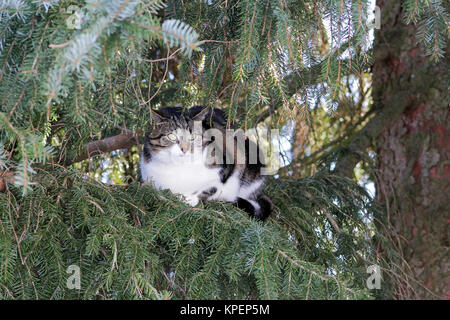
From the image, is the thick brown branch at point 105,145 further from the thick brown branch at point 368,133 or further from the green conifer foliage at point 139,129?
the thick brown branch at point 368,133

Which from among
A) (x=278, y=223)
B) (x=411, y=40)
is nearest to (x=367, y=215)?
(x=278, y=223)

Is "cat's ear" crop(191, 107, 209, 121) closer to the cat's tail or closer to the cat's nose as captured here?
the cat's nose

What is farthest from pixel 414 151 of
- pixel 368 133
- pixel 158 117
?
pixel 158 117

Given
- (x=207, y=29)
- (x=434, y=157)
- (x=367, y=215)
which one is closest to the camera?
(x=207, y=29)

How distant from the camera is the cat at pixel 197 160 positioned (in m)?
2.20

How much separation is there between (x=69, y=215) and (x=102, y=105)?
36cm

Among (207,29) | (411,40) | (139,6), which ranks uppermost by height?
(411,40)

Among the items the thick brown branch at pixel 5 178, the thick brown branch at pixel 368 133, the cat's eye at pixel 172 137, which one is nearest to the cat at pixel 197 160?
the cat's eye at pixel 172 137

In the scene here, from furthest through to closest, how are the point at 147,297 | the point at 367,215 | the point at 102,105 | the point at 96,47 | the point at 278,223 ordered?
1. the point at 367,215
2. the point at 278,223
3. the point at 102,105
4. the point at 147,297
5. the point at 96,47

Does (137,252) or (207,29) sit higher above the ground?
(207,29)

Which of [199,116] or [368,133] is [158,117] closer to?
[199,116]

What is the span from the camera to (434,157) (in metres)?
2.85

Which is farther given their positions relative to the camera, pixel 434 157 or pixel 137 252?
pixel 434 157
